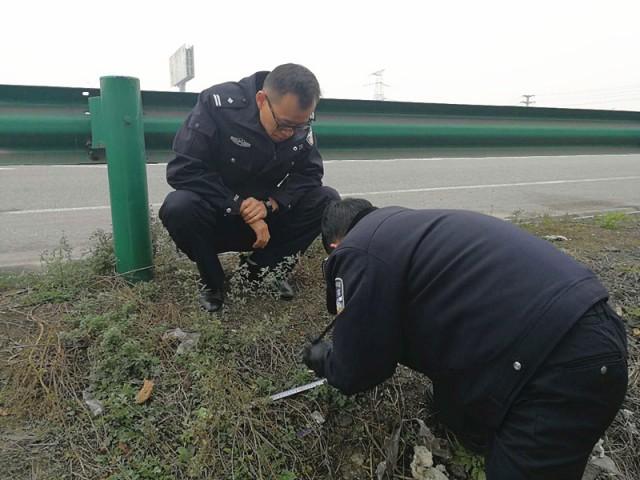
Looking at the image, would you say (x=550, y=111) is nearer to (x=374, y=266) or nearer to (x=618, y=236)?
(x=618, y=236)

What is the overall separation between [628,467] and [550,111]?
2680mm

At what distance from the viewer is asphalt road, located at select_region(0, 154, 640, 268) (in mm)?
4652

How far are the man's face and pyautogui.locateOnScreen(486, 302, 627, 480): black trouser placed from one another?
60.2 inches

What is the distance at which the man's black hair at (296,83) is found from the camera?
242cm

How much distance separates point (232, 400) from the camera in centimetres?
190

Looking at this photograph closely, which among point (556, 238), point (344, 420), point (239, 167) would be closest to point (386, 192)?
point (556, 238)

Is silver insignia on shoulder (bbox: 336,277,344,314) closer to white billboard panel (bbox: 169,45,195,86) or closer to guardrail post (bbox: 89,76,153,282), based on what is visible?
guardrail post (bbox: 89,76,153,282)

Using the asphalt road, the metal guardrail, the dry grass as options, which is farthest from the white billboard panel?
the dry grass

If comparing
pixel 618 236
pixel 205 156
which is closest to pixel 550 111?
pixel 618 236

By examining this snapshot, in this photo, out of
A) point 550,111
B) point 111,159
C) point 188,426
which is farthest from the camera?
point 550,111

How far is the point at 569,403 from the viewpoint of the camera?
1.44 meters

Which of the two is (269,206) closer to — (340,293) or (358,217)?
(358,217)

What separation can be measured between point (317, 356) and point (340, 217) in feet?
1.65

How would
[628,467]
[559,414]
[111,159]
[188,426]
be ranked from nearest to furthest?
[559,414]
[188,426]
[628,467]
[111,159]
